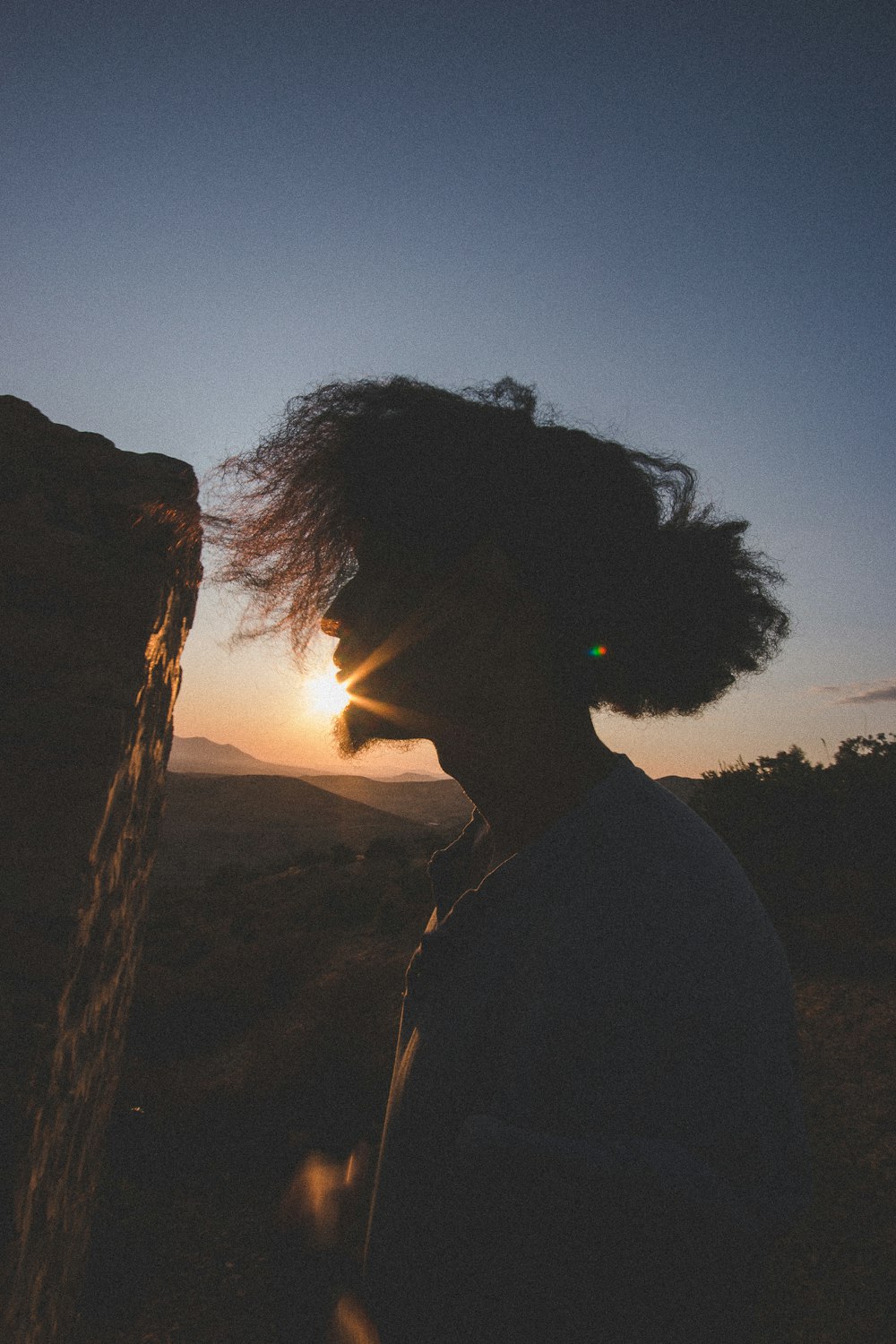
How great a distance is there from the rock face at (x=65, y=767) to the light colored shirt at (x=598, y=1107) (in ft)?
2.86

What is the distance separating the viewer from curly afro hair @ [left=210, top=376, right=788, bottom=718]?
1649 millimetres

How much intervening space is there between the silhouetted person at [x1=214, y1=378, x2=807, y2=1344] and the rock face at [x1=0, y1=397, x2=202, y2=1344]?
0.52 m

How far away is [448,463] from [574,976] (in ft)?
4.56

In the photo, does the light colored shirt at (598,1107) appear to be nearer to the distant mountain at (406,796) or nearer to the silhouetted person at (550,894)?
the silhouetted person at (550,894)

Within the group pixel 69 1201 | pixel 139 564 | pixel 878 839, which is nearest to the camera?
pixel 139 564

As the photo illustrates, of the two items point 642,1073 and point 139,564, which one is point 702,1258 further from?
point 139,564

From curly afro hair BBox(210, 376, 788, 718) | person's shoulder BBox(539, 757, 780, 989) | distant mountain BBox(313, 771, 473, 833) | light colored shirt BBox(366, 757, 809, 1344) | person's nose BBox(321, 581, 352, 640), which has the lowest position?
distant mountain BBox(313, 771, 473, 833)

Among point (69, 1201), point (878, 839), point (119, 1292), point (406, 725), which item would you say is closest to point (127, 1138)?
point (119, 1292)

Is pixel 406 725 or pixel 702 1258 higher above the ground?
pixel 406 725

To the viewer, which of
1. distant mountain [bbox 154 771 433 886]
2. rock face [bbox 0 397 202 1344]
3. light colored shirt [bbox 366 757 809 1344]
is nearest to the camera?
light colored shirt [bbox 366 757 809 1344]

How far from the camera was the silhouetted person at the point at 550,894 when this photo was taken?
959 mm

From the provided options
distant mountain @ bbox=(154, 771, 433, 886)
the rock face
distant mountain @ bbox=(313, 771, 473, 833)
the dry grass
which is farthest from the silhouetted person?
distant mountain @ bbox=(313, 771, 473, 833)

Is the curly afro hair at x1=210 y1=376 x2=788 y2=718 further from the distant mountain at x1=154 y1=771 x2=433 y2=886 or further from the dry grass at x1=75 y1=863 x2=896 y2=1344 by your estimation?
the distant mountain at x1=154 y1=771 x2=433 y2=886

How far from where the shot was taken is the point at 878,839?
7.10 meters
